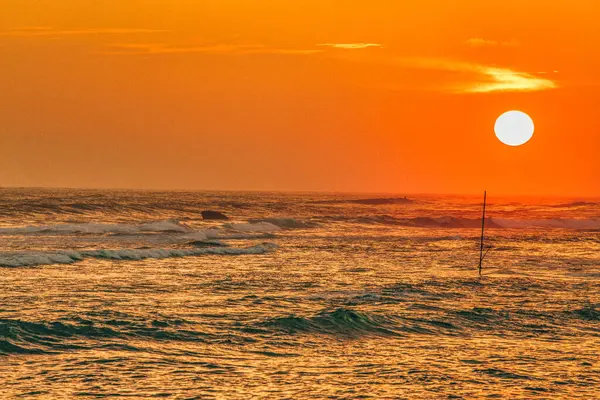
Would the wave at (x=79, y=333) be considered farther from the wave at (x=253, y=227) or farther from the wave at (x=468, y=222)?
the wave at (x=468, y=222)

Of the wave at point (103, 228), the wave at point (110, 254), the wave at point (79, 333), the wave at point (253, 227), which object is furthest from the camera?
the wave at point (253, 227)

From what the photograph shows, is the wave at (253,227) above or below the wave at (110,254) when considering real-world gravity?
below

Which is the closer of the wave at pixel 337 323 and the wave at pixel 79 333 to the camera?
the wave at pixel 79 333

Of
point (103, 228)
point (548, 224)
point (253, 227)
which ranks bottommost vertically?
point (253, 227)

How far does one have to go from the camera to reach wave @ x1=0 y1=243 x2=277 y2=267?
41469 mm

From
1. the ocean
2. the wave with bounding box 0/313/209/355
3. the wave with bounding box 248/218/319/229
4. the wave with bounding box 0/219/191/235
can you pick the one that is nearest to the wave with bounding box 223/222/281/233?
the wave with bounding box 248/218/319/229

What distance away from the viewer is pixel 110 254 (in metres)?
47.3

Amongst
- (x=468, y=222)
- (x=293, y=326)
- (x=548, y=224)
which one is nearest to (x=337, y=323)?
(x=293, y=326)

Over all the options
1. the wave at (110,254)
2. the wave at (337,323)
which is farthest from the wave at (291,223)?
the wave at (337,323)

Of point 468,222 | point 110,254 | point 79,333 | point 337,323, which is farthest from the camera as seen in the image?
point 468,222

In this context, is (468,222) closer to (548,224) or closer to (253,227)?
(548,224)

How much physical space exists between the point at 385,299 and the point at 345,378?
12690 mm

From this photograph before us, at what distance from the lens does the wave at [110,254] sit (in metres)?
41.5

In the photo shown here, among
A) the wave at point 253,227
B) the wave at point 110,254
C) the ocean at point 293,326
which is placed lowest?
the wave at point 253,227
